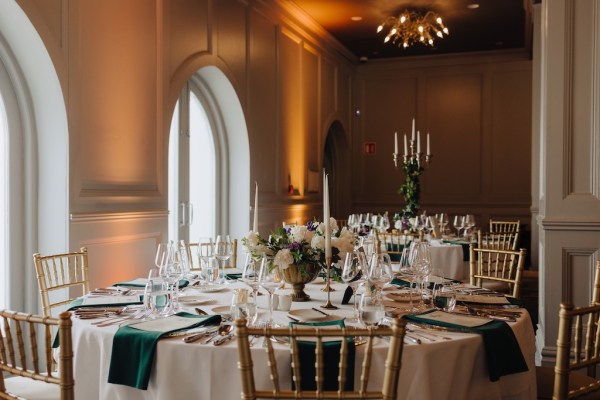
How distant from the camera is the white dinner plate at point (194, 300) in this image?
8.57ft

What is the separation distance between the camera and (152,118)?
4871 mm

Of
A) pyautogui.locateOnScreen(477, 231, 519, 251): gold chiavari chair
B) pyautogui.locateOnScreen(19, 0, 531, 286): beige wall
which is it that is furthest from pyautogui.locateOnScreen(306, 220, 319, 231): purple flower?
pyautogui.locateOnScreen(477, 231, 519, 251): gold chiavari chair

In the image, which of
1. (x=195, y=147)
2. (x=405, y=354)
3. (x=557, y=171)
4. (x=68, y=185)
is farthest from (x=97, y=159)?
(x=557, y=171)

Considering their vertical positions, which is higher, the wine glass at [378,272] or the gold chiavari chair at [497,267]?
the wine glass at [378,272]

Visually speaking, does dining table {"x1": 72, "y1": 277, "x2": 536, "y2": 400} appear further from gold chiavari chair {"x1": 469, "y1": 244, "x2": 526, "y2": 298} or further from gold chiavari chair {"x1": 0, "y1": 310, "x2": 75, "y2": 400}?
gold chiavari chair {"x1": 469, "y1": 244, "x2": 526, "y2": 298}

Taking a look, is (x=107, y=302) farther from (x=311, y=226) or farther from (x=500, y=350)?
(x=500, y=350)

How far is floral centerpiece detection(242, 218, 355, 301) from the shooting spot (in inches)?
101

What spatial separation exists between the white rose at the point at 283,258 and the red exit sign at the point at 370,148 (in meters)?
8.38

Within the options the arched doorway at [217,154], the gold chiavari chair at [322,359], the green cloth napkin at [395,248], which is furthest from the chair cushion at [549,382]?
the arched doorway at [217,154]

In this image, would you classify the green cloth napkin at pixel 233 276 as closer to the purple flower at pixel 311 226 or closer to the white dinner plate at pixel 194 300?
the white dinner plate at pixel 194 300

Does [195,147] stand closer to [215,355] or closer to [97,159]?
[97,159]

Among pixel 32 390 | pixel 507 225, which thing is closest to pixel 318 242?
pixel 32 390

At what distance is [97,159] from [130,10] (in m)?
1.28

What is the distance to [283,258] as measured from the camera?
254 cm
